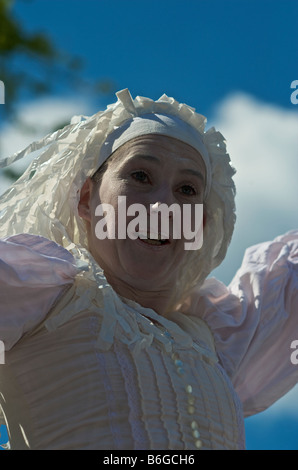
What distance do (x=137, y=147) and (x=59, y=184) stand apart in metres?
0.29

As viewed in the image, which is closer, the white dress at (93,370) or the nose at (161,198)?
the white dress at (93,370)

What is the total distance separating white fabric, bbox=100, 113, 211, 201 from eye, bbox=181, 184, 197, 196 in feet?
0.45

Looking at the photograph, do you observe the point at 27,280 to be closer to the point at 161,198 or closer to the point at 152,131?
the point at 161,198

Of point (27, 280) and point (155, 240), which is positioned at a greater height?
point (155, 240)

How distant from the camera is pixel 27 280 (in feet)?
9.67

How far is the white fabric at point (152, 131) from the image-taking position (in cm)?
350

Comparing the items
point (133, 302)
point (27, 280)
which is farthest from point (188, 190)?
point (27, 280)

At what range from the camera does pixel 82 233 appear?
3.46m

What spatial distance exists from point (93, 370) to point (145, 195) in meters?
0.66

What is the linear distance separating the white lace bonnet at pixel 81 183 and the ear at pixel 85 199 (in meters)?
0.05

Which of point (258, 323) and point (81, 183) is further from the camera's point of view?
point (258, 323)
